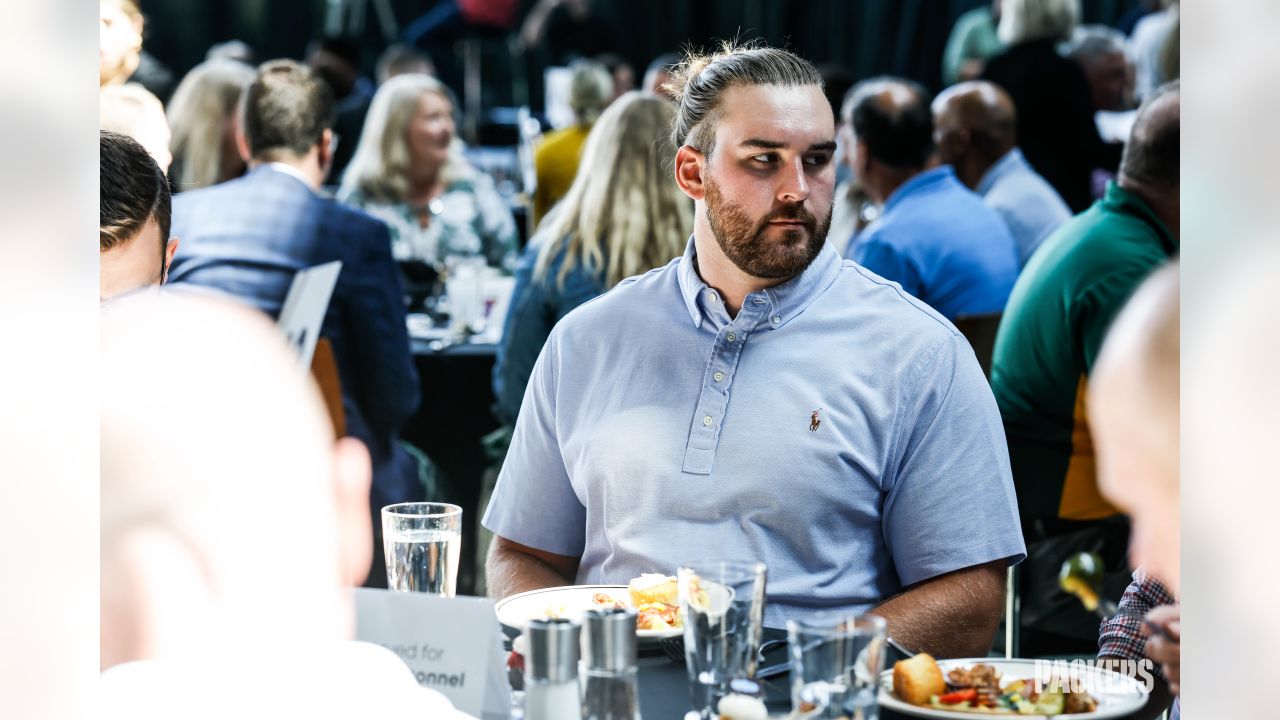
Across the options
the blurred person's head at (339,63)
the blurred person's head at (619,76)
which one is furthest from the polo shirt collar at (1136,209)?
the blurred person's head at (619,76)

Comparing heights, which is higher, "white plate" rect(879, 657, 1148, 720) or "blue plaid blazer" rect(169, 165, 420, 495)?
"blue plaid blazer" rect(169, 165, 420, 495)

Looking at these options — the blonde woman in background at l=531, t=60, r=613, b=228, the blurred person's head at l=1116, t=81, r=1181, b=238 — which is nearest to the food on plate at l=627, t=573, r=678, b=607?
the blurred person's head at l=1116, t=81, r=1181, b=238

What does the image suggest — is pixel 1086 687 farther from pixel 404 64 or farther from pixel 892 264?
pixel 404 64

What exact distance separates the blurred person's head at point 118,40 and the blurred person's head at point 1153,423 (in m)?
2.15

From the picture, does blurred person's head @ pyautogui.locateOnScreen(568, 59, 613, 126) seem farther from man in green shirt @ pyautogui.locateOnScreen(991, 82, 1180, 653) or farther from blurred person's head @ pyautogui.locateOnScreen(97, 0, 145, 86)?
man in green shirt @ pyautogui.locateOnScreen(991, 82, 1180, 653)

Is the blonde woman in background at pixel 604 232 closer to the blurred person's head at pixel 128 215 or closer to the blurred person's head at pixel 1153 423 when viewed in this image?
the blurred person's head at pixel 128 215

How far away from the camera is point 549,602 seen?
5.18ft

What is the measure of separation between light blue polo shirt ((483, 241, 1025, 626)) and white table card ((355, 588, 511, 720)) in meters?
0.59

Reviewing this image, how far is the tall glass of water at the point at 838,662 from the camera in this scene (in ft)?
3.44

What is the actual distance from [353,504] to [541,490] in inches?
52.4

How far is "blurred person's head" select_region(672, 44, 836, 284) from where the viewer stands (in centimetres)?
172

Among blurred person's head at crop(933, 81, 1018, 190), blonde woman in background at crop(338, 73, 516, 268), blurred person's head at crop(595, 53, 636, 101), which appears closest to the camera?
blurred person's head at crop(933, 81, 1018, 190)
